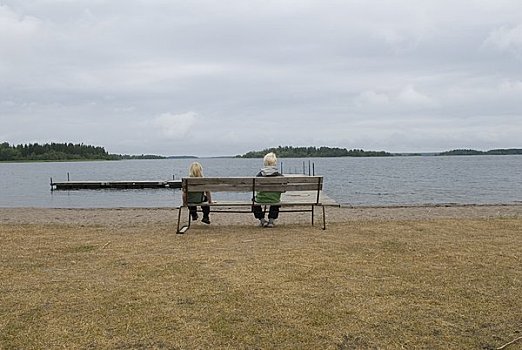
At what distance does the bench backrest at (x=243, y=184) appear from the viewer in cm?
967

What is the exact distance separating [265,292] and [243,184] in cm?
474

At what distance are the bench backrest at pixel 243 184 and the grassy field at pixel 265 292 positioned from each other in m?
1.27

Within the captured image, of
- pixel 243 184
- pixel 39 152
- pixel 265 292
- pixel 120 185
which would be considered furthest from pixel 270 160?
pixel 39 152

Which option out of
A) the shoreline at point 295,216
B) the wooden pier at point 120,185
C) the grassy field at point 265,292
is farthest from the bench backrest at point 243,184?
the wooden pier at point 120,185

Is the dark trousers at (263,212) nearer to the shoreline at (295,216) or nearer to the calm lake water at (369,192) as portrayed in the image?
the shoreline at (295,216)

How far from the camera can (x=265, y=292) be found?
5.20 meters

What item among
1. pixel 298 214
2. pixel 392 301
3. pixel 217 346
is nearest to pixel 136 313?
pixel 217 346

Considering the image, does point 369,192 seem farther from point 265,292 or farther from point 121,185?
point 265,292

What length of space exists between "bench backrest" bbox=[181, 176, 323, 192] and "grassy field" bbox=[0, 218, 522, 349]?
4.18 feet

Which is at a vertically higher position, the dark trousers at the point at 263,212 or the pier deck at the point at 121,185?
the dark trousers at the point at 263,212

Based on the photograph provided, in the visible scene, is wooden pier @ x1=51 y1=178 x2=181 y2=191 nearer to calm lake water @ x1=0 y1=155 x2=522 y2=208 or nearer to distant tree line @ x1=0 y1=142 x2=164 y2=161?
calm lake water @ x1=0 y1=155 x2=522 y2=208

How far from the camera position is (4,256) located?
7285 millimetres

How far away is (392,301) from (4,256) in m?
5.37

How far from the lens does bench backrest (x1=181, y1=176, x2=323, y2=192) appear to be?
967 centimetres
